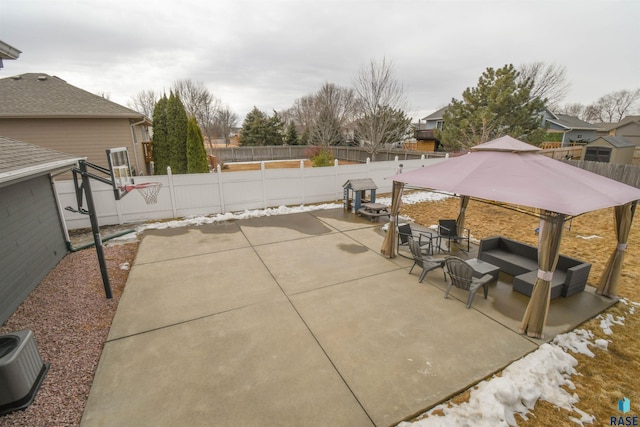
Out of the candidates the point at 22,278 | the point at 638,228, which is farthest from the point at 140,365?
the point at 638,228

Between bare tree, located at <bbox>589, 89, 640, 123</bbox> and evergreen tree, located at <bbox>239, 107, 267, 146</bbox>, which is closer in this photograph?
evergreen tree, located at <bbox>239, 107, 267, 146</bbox>

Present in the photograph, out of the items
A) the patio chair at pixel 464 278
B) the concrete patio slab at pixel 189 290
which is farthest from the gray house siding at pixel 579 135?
the concrete patio slab at pixel 189 290

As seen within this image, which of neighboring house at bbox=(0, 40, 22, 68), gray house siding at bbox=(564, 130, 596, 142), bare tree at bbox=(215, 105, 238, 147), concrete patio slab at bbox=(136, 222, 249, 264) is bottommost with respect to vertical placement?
concrete patio slab at bbox=(136, 222, 249, 264)

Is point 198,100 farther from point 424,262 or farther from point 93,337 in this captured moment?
point 424,262

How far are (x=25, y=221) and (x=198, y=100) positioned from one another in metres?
30.2

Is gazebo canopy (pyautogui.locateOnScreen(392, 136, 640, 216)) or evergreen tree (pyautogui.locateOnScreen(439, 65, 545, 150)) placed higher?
evergreen tree (pyautogui.locateOnScreen(439, 65, 545, 150))

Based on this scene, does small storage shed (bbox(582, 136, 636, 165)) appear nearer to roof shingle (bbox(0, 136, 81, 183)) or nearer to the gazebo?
the gazebo

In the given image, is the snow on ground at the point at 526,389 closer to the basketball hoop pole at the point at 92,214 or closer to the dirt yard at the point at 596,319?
the dirt yard at the point at 596,319

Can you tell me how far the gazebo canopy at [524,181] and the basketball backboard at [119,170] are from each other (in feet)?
20.3

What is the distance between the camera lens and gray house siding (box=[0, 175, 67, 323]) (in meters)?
4.87

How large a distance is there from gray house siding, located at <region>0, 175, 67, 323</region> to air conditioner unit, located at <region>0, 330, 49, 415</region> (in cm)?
202

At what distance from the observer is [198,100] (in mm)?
31688

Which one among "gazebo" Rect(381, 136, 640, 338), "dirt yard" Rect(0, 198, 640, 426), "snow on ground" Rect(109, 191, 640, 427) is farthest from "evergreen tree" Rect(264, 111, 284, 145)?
"snow on ground" Rect(109, 191, 640, 427)

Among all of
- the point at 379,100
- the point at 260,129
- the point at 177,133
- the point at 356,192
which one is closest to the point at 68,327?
the point at 356,192
